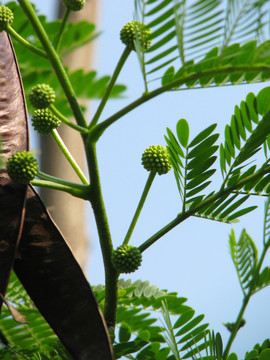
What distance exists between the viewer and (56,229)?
0.96 metres

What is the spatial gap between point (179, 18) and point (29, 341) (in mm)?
926

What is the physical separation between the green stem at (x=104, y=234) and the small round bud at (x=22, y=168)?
0.10 metres

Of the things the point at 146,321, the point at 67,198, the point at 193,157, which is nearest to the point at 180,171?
the point at 193,157

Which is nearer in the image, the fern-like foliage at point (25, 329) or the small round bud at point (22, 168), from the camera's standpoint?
the small round bud at point (22, 168)

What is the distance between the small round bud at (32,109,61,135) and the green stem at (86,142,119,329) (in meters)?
0.17

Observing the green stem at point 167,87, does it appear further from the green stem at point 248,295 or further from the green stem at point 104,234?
the green stem at point 248,295

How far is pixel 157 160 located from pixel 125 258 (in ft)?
0.78

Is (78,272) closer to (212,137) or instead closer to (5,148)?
(5,148)

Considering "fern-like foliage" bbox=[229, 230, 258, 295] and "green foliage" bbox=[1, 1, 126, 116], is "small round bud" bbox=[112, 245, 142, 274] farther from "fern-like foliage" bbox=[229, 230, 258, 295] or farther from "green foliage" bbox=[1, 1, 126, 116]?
"green foliage" bbox=[1, 1, 126, 116]

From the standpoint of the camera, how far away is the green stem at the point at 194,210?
949 mm

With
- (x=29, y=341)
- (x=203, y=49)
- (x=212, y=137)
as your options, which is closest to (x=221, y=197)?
(x=212, y=137)

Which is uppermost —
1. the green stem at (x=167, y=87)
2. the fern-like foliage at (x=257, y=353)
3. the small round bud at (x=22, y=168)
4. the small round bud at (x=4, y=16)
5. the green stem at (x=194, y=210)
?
the small round bud at (x=4, y=16)

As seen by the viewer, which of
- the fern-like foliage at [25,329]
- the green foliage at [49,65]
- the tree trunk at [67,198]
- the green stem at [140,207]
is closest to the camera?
the green stem at [140,207]

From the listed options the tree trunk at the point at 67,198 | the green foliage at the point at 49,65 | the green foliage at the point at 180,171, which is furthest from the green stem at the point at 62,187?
the tree trunk at the point at 67,198
